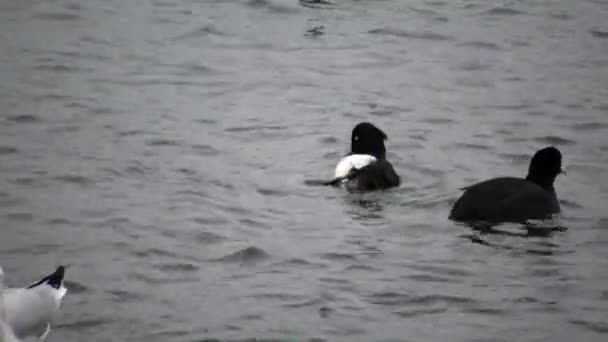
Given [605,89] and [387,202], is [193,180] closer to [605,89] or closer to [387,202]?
[387,202]

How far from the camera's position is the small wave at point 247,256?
10.3m

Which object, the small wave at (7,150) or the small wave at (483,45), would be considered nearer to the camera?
the small wave at (7,150)

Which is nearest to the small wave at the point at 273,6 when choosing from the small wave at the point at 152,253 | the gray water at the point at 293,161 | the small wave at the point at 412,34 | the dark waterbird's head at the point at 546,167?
the gray water at the point at 293,161

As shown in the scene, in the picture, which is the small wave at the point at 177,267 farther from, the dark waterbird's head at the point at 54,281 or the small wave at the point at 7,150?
the small wave at the point at 7,150

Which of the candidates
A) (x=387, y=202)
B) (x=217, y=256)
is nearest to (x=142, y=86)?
(x=387, y=202)

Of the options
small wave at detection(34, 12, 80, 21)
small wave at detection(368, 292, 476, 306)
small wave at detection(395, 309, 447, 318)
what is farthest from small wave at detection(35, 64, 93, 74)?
small wave at detection(395, 309, 447, 318)

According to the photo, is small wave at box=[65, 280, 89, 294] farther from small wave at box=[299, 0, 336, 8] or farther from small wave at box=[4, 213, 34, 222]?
small wave at box=[299, 0, 336, 8]

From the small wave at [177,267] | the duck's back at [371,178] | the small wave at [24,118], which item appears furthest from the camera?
the small wave at [24,118]

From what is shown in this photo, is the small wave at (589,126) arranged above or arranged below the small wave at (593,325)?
above

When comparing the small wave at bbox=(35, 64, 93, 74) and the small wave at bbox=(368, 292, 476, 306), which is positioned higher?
the small wave at bbox=(35, 64, 93, 74)

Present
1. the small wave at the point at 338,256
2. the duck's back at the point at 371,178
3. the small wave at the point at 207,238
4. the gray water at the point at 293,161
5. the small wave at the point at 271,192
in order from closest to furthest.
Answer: the gray water at the point at 293,161, the small wave at the point at 338,256, the small wave at the point at 207,238, the small wave at the point at 271,192, the duck's back at the point at 371,178

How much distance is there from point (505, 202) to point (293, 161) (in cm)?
299

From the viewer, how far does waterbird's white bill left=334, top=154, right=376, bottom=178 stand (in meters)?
12.8

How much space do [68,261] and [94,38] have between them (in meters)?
8.70
